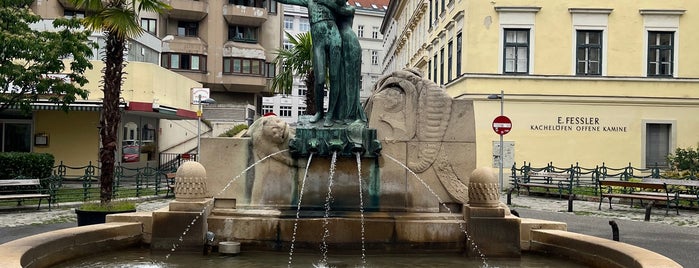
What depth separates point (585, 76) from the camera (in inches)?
1229

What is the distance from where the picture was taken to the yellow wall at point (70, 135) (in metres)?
30.2

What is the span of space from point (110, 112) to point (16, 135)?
18.5 m

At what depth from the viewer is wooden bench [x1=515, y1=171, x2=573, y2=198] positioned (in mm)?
23352

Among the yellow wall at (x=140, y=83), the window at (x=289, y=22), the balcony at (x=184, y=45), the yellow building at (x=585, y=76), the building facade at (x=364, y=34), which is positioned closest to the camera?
the yellow wall at (x=140, y=83)

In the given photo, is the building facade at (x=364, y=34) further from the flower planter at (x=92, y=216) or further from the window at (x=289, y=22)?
the flower planter at (x=92, y=216)

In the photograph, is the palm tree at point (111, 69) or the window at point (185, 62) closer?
the palm tree at point (111, 69)

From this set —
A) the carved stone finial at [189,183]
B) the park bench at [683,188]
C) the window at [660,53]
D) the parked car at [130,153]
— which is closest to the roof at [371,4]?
the parked car at [130,153]

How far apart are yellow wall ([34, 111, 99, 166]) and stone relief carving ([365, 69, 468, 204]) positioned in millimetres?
24023

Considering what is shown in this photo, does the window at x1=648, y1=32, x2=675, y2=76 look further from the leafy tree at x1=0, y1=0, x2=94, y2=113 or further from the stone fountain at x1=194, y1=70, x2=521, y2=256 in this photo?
the stone fountain at x1=194, y1=70, x2=521, y2=256

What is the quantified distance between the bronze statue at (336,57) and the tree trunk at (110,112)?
20.7 feet

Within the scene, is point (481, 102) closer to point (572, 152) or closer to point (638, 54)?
point (572, 152)

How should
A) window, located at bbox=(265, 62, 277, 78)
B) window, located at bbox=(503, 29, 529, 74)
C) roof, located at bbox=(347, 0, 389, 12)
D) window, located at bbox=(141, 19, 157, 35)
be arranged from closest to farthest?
window, located at bbox=(503, 29, 529, 74) → window, located at bbox=(141, 19, 157, 35) → window, located at bbox=(265, 62, 277, 78) → roof, located at bbox=(347, 0, 389, 12)

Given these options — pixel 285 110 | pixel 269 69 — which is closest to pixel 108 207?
pixel 269 69

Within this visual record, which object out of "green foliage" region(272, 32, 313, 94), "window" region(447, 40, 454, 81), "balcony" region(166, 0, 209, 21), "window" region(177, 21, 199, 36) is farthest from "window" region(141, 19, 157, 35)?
"window" region(447, 40, 454, 81)
